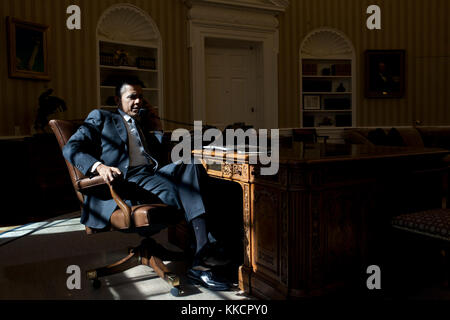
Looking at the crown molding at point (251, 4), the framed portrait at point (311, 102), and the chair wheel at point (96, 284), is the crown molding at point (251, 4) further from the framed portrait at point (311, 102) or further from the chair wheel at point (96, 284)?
the chair wheel at point (96, 284)

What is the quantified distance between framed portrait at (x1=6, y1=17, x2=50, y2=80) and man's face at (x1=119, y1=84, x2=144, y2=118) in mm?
2990

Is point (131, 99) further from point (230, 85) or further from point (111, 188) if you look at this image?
point (230, 85)

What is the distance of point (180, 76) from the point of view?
21.8ft

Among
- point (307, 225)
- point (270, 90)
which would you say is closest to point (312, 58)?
point (270, 90)

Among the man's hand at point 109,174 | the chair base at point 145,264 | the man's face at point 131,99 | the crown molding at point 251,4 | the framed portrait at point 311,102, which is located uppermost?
the crown molding at point 251,4

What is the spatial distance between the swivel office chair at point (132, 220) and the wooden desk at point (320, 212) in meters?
0.42

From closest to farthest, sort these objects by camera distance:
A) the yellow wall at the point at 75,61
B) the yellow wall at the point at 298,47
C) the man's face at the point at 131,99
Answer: the man's face at the point at 131,99, the yellow wall at the point at 75,61, the yellow wall at the point at 298,47

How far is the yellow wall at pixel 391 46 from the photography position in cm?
750

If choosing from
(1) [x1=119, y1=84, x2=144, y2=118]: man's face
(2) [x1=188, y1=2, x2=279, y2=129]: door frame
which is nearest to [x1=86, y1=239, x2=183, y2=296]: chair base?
(1) [x1=119, y1=84, x2=144, y2=118]: man's face

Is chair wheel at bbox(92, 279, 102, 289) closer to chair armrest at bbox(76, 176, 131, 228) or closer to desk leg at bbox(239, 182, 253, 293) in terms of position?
chair armrest at bbox(76, 176, 131, 228)

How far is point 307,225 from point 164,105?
15.8 ft

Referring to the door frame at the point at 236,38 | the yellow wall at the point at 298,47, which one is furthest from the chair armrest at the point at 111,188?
the door frame at the point at 236,38

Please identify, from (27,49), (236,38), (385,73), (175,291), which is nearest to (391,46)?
(385,73)

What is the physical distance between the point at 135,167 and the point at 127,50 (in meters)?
4.16
